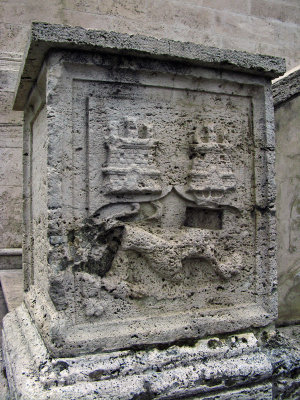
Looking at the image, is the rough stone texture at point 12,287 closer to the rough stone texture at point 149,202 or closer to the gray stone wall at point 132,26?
the gray stone wall at point 132,26

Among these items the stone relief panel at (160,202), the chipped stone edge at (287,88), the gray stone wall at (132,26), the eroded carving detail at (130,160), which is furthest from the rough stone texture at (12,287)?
the chipped stone edge at (287,88)

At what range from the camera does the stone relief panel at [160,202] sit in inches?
83.5

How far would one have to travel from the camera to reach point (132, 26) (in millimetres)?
4719

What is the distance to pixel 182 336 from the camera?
219 cm

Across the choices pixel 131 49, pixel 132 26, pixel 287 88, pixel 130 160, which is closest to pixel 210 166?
pixel 130 160

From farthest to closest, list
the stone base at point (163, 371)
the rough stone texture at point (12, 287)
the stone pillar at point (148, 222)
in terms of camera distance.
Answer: the rough stone texture at point (12, 287) < the stone pillar at point (148, 222) < the stone base at point (163, 371)

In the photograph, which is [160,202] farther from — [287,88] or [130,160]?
[287,88]

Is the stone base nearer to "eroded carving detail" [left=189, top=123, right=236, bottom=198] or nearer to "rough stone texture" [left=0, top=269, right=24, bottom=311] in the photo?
"eroded carving detail" [left=189, top=123, right=236, bottom=198]

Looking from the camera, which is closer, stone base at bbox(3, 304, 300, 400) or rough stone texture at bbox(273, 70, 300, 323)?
stone base at bbox(3, 304, 300, 400)

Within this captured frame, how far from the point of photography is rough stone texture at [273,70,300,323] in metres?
3.04

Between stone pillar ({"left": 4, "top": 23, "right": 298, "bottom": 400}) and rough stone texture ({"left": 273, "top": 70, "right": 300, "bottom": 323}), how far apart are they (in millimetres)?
673

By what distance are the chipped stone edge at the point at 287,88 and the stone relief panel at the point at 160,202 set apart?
0.75 m

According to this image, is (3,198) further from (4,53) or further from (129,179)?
(129,179)

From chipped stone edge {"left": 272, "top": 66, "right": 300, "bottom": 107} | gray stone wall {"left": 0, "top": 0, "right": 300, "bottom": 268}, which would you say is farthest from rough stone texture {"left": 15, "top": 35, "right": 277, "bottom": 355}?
gray stone wall {"left": 0, "top": 0, "right": 300, "bottom": 268}
